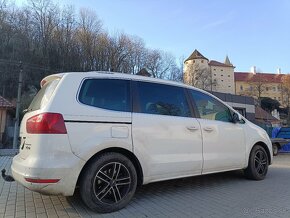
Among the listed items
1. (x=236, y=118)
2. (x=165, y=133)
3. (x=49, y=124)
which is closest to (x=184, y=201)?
(x=165, y=133)

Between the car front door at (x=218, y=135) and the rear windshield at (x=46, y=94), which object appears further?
the car front door at (x=218, y=135)

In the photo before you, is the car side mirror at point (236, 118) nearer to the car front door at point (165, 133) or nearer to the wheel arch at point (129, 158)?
the car front door at point (165, 133)

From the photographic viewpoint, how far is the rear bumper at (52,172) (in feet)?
12.8

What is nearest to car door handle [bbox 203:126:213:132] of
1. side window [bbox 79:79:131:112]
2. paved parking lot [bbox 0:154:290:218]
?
paved parking lot [bbox 0:154:290:218]

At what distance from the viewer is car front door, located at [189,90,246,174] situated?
5.59 meters

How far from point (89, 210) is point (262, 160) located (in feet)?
13.3

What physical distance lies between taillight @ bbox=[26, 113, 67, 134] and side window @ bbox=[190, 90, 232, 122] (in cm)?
262

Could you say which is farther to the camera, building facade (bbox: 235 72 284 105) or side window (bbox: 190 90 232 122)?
building facade (bbox: 235 72 284 105)

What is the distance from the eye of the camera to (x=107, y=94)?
4.61 metres

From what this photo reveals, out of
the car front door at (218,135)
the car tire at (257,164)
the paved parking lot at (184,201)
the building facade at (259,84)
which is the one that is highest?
the building facade at (259,84)

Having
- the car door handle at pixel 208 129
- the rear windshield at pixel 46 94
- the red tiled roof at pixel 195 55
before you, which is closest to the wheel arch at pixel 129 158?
the rear windshield at pixel 46 94

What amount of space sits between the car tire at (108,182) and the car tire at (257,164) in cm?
299

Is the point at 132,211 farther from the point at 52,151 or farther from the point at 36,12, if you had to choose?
the point at 36,12

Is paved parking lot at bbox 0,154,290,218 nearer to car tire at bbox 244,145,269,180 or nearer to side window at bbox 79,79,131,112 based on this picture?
car tire at bbox 244,145,269,180
